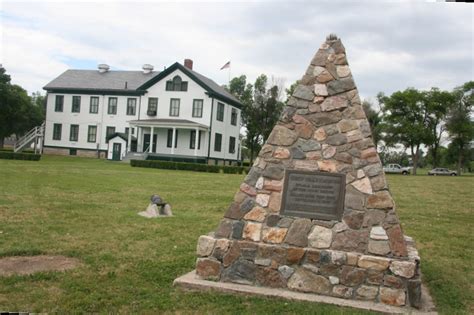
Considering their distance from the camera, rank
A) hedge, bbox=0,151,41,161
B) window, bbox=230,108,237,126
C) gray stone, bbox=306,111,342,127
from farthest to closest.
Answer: window, bbox=230,108,237,126
hedge, bbox=0,151,41,161
gray stone, bbox=306,111,342,127

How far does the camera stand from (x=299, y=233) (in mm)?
5625

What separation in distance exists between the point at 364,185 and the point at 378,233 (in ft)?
1.86

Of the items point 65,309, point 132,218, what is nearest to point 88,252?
point 65,309

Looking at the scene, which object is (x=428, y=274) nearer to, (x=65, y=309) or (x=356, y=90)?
(x=356, y=90)

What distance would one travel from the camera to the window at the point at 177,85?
44.8 m

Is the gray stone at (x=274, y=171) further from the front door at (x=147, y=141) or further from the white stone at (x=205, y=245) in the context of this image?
the front door at (x=147, y=141)

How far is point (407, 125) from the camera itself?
2389 inches

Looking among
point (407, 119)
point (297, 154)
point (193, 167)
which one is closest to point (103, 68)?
point (193, 167)

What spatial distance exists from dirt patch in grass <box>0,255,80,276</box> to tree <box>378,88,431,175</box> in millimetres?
58357

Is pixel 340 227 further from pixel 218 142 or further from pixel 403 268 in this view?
pixel 218 142

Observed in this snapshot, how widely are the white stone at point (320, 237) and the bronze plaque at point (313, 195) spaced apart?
142 millimetres

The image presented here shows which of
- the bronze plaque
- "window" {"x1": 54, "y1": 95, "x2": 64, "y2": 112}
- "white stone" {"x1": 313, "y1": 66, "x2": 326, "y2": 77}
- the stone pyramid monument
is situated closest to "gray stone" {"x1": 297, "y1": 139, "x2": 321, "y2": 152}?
the stone pyramid monument

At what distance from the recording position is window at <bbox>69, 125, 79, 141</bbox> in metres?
48.9

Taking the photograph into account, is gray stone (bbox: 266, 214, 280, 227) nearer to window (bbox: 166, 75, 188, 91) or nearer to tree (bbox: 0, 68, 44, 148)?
window (bbox: 166, 75, 188, 91)
